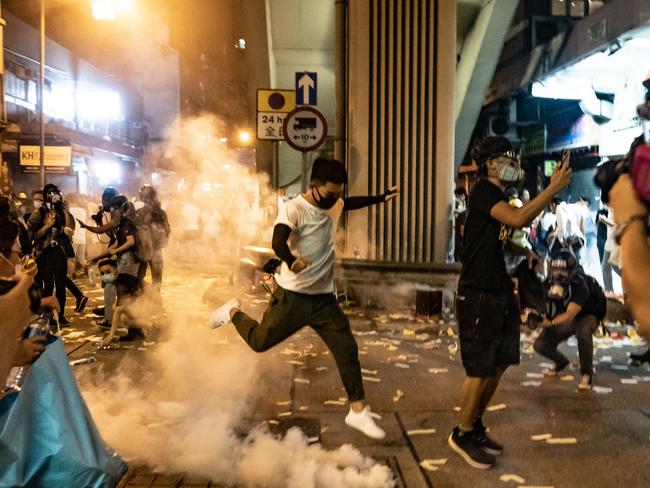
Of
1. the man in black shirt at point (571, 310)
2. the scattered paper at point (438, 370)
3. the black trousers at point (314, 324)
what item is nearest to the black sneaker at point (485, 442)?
the black trousers at point (314, 324)

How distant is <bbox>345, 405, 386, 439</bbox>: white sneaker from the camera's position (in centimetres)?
434

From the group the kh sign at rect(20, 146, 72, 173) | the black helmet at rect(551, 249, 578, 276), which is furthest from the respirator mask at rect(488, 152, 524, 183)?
the kh sign at rect(20, 146, 72, 173)

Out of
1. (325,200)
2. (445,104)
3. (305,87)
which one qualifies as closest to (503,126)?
(445,104)

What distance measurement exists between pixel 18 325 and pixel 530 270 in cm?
388

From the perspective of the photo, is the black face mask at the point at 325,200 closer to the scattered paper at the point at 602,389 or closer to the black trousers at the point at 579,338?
the black trousers at the point at 579,338

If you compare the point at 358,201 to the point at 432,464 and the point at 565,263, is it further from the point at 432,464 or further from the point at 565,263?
the point at 432,464

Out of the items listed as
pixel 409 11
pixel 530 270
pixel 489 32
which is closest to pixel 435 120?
pixel 409 11

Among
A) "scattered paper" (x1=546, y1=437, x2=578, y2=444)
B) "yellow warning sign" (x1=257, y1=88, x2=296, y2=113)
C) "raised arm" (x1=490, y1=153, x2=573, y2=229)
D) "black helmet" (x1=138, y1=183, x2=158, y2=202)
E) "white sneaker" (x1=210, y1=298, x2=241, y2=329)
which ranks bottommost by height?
"scattered paper" (x1=546, y1=437, x2=578, y2=444)

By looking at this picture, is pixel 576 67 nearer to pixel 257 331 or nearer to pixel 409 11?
pixel 409 11

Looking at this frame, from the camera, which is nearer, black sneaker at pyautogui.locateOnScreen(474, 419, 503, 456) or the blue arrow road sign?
black sneaker at pyautogui.locateOnScreen(474, 419, 503, 456)

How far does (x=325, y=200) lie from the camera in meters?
4.75

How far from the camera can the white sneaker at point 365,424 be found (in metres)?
4.34

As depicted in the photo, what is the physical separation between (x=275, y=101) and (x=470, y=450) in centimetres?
765

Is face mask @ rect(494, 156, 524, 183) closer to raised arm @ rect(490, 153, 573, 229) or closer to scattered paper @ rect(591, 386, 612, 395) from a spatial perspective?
raised arm @ rect(490, 153, 573, 229)
